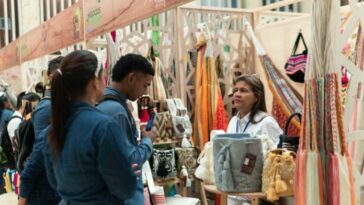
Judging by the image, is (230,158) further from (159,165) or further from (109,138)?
(159,165)

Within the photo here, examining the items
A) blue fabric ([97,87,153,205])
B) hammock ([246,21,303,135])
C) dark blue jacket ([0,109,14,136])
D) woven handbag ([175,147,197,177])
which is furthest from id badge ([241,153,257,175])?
dark blue jacket ([0,109,14,136])

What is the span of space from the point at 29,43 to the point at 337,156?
18.9 ft

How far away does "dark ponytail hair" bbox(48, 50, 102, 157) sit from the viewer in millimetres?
1615

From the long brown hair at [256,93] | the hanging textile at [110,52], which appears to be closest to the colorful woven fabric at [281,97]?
the long brown hair at [256,93]

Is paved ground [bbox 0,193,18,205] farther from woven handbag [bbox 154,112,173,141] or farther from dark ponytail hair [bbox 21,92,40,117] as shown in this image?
woven handbag [bbox 154,112,173,141]

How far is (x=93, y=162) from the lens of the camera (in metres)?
1.55

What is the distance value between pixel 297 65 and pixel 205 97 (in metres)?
0.86

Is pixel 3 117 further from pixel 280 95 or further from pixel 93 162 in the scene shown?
pixel 93 162

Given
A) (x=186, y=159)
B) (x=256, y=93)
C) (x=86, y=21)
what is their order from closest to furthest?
(x=256, y=93) < (x=186, y=159) < (x=86, y=21)

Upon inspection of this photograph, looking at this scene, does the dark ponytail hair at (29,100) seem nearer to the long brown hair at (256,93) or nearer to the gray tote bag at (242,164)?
the long brown hair at (256,93)

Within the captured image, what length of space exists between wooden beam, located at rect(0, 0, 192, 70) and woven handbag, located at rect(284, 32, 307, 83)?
1.44 m

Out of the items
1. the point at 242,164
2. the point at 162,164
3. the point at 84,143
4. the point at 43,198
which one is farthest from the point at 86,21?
the point at 84,143

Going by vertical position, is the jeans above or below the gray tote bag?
below

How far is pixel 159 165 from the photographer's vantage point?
3373 mm
